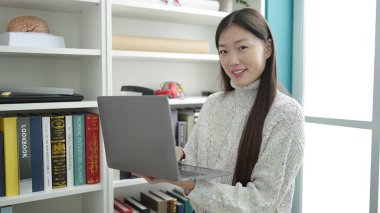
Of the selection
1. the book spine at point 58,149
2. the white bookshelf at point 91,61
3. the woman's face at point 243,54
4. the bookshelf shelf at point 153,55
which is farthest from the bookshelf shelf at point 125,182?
the woman's face at point 243,54

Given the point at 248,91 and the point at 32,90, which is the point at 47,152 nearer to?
the point at 32,90

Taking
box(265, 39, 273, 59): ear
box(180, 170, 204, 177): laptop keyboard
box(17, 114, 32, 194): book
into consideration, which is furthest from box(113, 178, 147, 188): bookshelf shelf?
box(265, 39, 273, 59): ear

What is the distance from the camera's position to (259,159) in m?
1.12

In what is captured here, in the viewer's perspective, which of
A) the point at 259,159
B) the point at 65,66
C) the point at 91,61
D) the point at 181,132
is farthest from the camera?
the point at 181,132

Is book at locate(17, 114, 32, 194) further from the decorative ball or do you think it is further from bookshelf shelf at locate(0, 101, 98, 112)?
the decorative ball

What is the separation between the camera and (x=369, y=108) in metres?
1.87

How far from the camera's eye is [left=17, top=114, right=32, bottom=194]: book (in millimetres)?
1478

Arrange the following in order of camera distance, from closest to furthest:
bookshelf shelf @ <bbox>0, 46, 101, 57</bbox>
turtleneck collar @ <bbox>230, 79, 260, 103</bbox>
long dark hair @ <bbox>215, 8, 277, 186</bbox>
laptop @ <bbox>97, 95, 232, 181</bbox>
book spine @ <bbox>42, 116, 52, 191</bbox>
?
laptop @ <bbox>97, 95, 232, 181</bbox> < long dark hair @ <bbox>215, 8, 277, 186</bbox> < turtleneck collar @ <bbox>230, 79, 260, 103</bbox> < bookshelf shelf @ <bbox>0, 46, 101, 57</bbox> < book spine @ <bbox>42, 116, 52, 191</bbox>

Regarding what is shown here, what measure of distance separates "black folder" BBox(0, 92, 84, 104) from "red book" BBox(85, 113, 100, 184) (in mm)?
119

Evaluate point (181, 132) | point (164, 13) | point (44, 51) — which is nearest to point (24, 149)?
point (44, 51)

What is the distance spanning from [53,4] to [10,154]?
0.67 meters

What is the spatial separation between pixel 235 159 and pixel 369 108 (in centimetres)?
103

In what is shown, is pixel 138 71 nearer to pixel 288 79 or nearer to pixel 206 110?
pixel 206 110

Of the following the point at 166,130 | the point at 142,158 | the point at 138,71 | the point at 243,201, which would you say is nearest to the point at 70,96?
the point at 138,71
